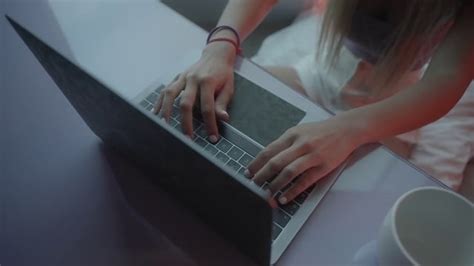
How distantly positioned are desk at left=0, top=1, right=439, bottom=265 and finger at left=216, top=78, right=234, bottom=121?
104 millimetres

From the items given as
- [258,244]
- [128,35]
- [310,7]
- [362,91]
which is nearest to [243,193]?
[258,244]

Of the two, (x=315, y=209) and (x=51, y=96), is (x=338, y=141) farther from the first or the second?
(x=51, y=96)

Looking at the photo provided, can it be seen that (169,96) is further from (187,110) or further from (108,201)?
(108,201)

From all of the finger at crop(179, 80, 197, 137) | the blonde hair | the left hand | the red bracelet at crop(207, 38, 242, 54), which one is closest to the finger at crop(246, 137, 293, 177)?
the left hand

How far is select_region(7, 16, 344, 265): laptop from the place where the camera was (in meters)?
0.34

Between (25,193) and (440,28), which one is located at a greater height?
(440,28)

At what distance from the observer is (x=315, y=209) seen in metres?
0.49

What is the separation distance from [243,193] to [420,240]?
235mm

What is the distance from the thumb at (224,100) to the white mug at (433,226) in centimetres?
26

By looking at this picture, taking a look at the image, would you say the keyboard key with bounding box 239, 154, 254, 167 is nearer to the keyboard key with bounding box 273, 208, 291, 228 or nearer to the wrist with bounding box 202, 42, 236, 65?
the keyboard key with bounding box 273, 208, 291, 228

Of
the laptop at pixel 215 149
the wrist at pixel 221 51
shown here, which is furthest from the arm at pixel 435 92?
the wrist at pixel 221 51

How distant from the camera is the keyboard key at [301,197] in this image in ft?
1.62

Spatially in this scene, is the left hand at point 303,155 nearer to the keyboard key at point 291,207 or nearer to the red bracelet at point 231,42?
the keyboard key at point 291,207

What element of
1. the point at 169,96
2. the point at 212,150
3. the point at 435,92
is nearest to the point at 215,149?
the point at 212,150
